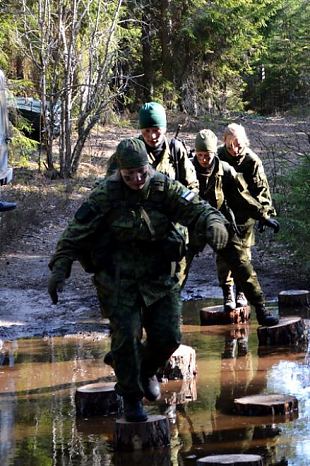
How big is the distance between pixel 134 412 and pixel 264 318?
3.08 meters

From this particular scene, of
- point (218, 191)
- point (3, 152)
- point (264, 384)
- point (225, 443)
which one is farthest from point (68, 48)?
point (225, 443)

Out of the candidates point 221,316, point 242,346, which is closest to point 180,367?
point 242,346

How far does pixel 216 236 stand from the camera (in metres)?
6.00

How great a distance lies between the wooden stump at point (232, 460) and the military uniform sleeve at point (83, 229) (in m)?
1.42

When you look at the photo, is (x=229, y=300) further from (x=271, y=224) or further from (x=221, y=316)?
(x=271, y=224)

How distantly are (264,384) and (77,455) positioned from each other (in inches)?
78.2

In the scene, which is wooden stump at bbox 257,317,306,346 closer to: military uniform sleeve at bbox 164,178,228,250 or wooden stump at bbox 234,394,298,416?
wooden stump at bbox 234,394,298,416

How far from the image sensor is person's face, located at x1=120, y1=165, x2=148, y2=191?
6238 mm

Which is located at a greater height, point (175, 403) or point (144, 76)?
point (144, 76)

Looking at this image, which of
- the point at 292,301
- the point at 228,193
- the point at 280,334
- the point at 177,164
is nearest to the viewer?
the point at 177,164

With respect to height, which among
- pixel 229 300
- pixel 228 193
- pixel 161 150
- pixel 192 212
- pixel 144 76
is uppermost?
pixel 144 76

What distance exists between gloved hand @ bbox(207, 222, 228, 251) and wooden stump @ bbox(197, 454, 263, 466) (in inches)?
44.9

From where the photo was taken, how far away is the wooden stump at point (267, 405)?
6.91 meters

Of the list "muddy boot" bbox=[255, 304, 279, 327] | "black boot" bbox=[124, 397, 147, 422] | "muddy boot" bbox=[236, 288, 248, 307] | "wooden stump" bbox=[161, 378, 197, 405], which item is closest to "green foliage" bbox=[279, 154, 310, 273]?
"muddy boot" bbox=[236, 288, 248, 307]
